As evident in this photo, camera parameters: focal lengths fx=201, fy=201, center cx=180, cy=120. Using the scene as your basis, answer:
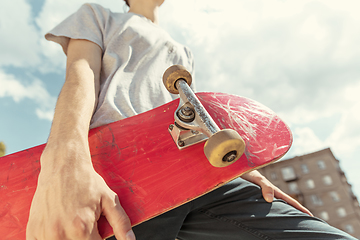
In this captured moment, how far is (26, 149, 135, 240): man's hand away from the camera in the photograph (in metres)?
0.63

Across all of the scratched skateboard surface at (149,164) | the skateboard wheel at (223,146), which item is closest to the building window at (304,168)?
the scratched skateboard surface at (149,164)

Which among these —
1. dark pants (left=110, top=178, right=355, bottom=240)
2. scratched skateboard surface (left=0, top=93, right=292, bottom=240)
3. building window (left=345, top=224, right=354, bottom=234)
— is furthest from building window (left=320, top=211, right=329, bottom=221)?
scratched skateboard surface (left=0, top=93, right=292, bottom=240)

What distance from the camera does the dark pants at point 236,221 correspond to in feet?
3.71

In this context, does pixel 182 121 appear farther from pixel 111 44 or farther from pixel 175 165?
pixel 111 44

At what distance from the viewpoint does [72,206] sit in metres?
0.64

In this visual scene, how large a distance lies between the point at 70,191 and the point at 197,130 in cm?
52

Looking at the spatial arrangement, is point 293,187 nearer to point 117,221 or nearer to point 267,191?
point 267,191

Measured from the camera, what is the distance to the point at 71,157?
76 centimetres

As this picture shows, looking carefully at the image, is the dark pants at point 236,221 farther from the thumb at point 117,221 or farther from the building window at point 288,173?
the building window at point 288,173

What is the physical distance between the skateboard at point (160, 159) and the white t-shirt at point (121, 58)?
0.44 feet

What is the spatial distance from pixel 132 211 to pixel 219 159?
19.4 inches

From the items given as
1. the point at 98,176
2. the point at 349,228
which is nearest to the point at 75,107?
the point at 98,176

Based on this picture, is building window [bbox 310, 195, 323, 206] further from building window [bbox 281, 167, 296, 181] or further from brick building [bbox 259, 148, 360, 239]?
building window [bbox 281, 167, 296, 181]

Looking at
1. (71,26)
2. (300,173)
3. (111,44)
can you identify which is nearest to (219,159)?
(111,44)
